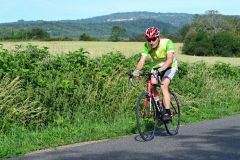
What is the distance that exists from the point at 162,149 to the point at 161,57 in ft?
6.64

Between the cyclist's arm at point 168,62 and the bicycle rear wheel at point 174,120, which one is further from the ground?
the cyclist's arm at point 168,62

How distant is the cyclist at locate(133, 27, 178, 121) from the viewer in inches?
373

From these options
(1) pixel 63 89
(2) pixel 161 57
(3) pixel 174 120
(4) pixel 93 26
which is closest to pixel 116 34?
(4) pixel 93 26

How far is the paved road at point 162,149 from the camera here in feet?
25.6

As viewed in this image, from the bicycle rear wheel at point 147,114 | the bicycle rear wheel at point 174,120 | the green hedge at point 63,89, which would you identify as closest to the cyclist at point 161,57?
the bicycle rear wheel at point 147,114

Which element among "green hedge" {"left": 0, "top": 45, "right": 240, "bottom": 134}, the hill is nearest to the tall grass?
"green hedge" {"left": 0, "top": 45, "right": 240, "bottom": 134}

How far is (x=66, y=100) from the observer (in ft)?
37.6

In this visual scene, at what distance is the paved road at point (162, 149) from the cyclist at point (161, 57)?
0.76m

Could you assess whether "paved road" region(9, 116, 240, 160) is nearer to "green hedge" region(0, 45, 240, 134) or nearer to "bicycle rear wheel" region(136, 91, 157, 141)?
"bicycle rear wheel" region(136, 91, 157, 141)

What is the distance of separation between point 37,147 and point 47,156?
0.74 metres

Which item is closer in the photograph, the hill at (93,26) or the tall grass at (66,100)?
the tall grass at (66,100)

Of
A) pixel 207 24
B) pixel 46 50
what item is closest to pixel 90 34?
pixel 207 24

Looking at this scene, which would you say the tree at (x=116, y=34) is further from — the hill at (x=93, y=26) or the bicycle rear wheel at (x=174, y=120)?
the bicycle rear wheel at (x=174, y=120)

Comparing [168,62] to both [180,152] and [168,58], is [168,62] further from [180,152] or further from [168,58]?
[180,152]
